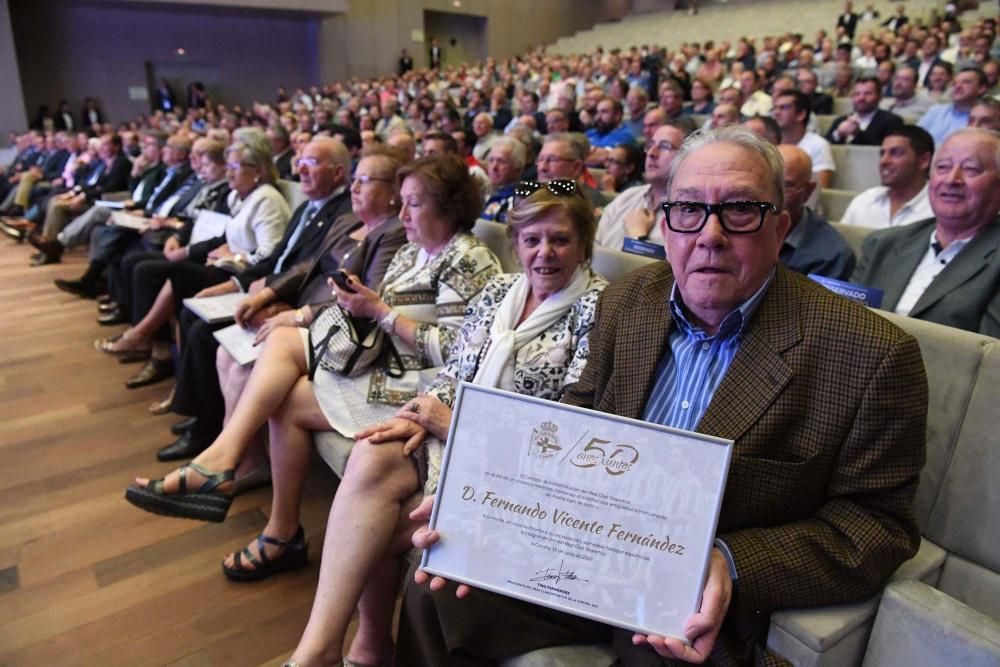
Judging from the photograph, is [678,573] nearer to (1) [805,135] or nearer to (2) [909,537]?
(2) [909,537]

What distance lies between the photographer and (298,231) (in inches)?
114

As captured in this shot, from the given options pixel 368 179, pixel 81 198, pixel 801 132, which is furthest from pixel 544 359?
pixel 81 198

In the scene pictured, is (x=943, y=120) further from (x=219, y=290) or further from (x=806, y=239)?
(x=219, y=290)

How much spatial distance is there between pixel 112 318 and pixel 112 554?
8.31 feet

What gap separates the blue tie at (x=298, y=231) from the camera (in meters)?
2.80

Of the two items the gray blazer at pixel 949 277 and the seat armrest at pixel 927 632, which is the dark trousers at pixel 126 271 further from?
the seat armrest at pixel 927 632

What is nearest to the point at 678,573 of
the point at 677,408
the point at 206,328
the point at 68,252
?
the point at 677,408

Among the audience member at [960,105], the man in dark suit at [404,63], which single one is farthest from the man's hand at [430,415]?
the man in dark suit at [404,63]

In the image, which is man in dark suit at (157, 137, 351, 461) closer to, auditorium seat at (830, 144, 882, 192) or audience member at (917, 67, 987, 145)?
auditorium seat at (830, 144, 882, 192)

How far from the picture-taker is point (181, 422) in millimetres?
2758

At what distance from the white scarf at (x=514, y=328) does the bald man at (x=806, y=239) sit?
3.21ft

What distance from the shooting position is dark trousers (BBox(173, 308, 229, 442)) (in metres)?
2.48

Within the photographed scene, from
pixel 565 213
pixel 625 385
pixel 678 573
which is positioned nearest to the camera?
pixel 678 573

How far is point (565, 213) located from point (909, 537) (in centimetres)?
92
